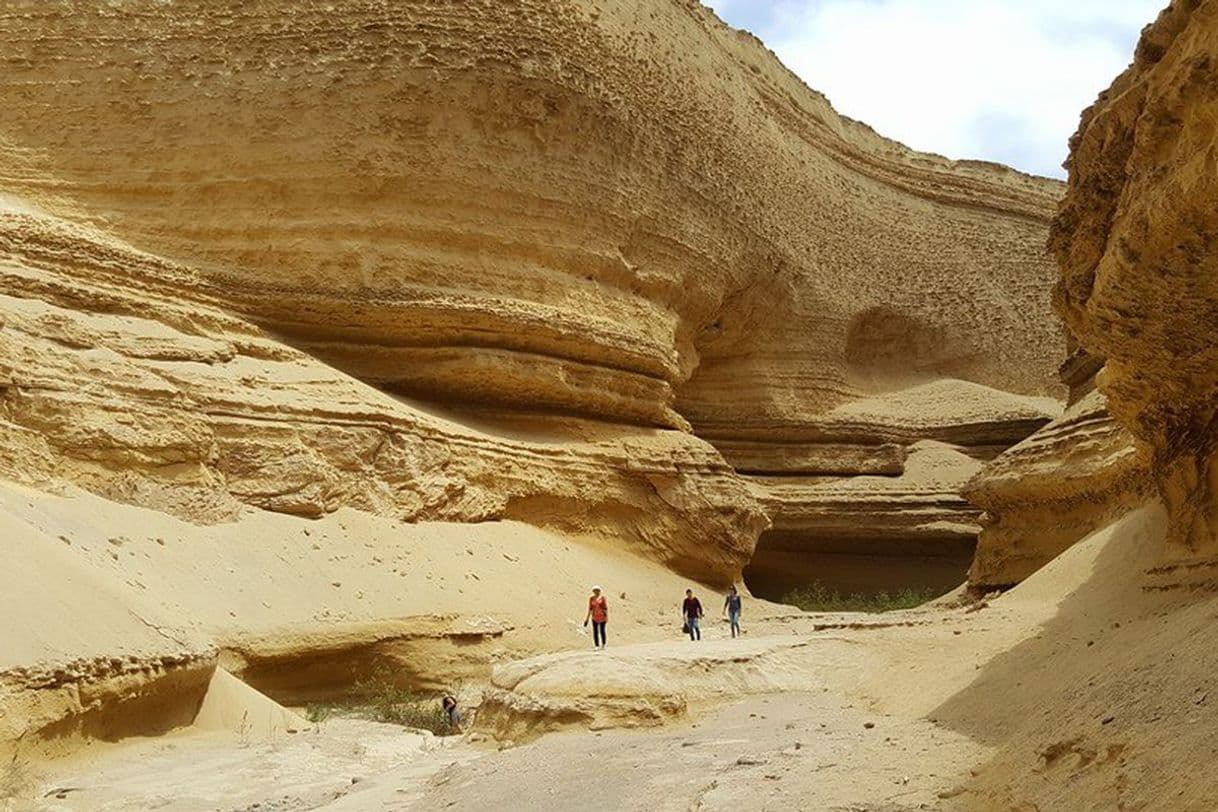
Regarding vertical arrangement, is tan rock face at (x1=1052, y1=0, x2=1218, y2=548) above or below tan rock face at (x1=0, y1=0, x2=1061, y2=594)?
below

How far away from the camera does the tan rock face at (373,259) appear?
1279cm

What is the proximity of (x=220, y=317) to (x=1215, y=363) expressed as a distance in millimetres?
11666

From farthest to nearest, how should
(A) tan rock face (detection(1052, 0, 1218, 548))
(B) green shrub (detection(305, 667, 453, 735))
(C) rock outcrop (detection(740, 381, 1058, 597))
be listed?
1. (C) rock outcrop (detection(740, 381, 1058, 597))
2. (B) green shrub (detection(305, 667, 453, 735))
3. (A) tan rock face (detection(1052, 0, 1218, 548))

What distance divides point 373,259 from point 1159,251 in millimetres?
12393

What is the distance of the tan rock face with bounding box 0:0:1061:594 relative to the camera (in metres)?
12.8

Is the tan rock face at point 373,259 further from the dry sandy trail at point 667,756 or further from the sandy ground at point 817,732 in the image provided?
the dry sandy trail at point 667,756

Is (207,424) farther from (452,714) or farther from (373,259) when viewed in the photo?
(452,714)

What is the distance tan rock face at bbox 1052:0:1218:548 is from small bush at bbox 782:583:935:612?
525 inches

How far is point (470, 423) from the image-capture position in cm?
1653

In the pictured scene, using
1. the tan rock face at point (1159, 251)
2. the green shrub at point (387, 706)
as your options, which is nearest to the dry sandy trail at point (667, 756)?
the green shrub at point (387, 706)

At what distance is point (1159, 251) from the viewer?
527 cm

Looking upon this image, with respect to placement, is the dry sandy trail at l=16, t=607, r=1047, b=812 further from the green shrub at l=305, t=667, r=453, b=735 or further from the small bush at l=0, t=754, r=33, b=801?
the green shrub at l=305, t=667, r=453, b=735

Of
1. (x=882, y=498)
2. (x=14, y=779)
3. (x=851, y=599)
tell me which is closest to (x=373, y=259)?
(x=14, y=779)

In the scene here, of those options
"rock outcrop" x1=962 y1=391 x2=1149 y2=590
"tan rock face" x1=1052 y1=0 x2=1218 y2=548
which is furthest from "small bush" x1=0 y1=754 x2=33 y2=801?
"rock outcrop" x1=962 y1=391 x2=1149 y2=590
